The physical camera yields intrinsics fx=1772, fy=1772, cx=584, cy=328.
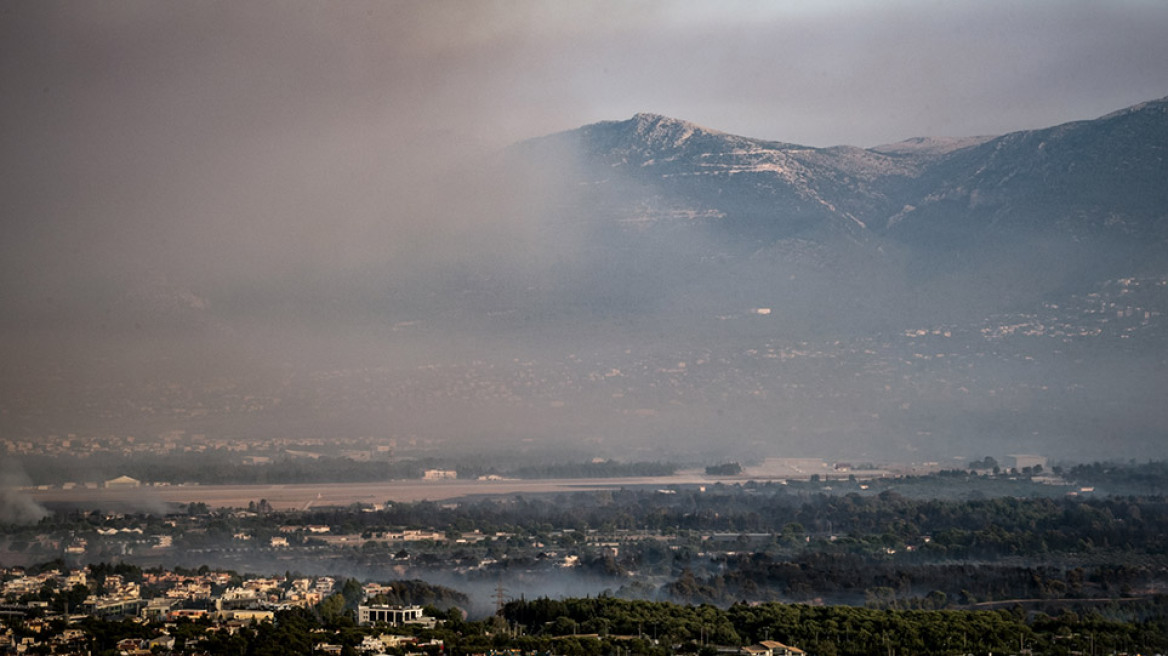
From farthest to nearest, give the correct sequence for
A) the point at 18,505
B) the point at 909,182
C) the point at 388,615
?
the point at 909,182 < the point at 18,505 < the point at 388,615

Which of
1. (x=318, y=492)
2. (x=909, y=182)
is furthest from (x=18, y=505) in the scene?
(x=909, y=182)

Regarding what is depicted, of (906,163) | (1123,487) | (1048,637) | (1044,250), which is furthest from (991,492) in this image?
(906,163)

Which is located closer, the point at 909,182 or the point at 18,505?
the point at 18,505

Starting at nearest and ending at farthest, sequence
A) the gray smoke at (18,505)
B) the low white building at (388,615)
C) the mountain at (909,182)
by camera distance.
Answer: the low white building at (388,615), the gray smoke at (18,505), the mountain at (909,182)

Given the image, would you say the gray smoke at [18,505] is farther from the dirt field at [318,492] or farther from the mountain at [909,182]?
the mountain at [909,182]

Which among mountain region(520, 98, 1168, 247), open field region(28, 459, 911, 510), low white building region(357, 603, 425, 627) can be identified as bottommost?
low white building region(357, 603, 425, 627)

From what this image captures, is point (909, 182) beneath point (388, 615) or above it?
above

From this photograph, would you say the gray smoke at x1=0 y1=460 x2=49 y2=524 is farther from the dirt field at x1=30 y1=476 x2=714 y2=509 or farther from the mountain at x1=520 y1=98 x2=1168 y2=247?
the mountain at x1=520 y1=98 x2=1168 y2=247

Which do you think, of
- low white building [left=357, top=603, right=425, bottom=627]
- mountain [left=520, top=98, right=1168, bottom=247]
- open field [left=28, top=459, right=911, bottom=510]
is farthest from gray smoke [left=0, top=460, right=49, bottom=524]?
mountain [left=520, top=98, right=1168, bottom=247]

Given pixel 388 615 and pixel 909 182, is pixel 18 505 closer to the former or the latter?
pixel 388 615

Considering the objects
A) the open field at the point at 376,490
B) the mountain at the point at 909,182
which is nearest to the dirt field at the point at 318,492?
the open field at the point at 376,490

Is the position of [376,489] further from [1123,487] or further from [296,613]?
[296,613]

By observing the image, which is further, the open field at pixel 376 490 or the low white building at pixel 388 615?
the open field at pixel 376 490
